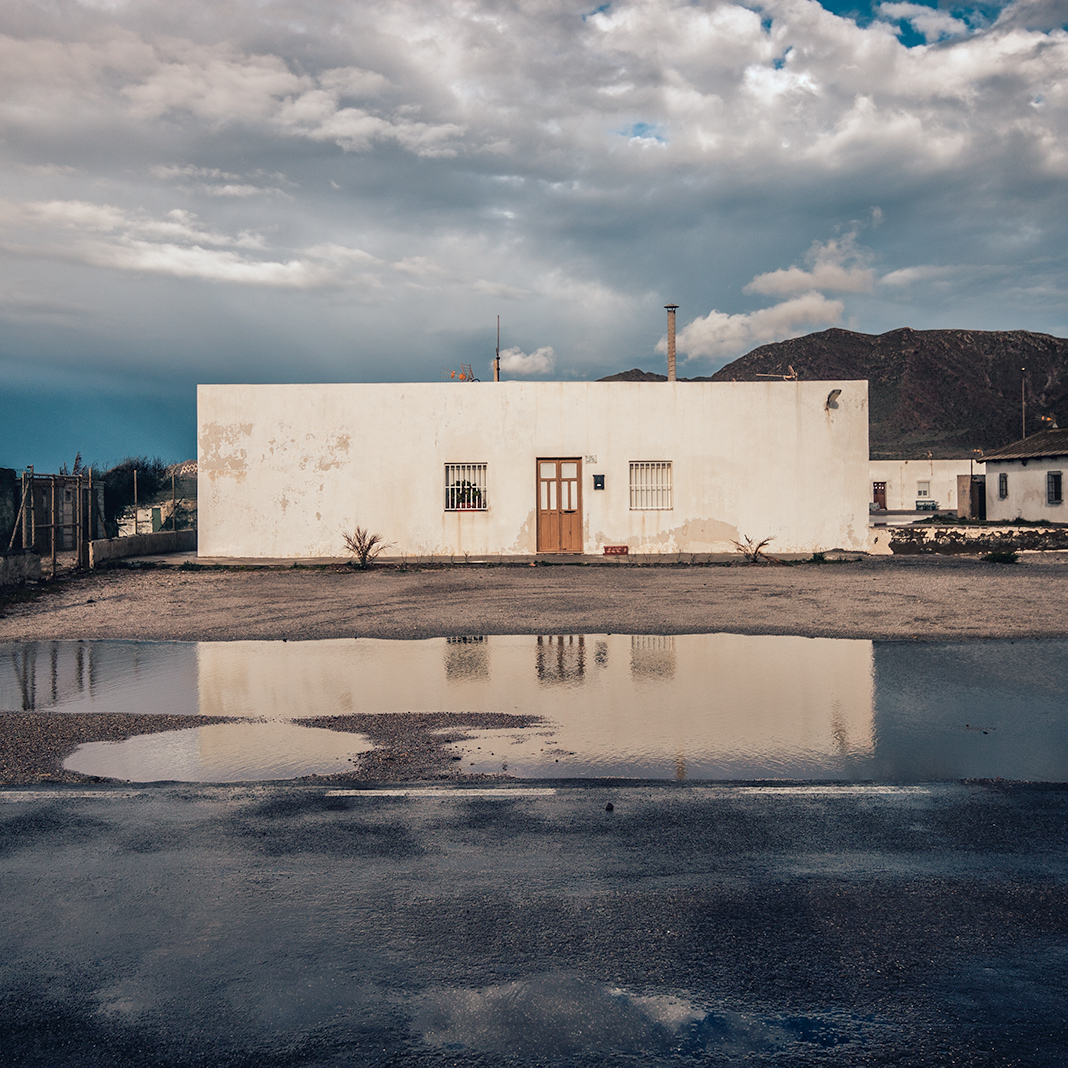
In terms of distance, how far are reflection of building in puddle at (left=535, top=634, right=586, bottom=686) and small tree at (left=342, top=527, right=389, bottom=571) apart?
10329 millimetres

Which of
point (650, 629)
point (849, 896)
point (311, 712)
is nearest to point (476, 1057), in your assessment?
point (849, 896)

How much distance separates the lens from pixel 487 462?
2281 centimetres

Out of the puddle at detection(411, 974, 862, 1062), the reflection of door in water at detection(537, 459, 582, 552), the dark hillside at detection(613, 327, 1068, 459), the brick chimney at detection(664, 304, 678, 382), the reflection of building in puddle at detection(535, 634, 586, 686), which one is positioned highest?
the dark hillside at detection(613, 327, 1068, 459)

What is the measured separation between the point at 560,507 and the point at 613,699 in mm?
15509

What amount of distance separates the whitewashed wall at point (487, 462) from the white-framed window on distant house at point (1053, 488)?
16.1m

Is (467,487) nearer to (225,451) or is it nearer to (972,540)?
(225,451)

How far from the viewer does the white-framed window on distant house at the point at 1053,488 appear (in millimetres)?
34219

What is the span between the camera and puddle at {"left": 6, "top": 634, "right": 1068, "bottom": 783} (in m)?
5.73

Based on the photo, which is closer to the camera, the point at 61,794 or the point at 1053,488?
the point at 61,794

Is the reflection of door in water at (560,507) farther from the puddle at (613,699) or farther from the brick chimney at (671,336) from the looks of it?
the puddle at (613,699)

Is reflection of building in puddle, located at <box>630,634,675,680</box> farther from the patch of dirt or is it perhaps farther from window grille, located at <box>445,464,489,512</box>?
window grille, located at <box>445,464,489,512</box>

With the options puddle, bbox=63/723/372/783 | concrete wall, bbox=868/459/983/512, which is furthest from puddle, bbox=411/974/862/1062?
concrete wall, bbox=868/459/983/512

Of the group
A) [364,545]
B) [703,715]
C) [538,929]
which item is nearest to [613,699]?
[703,715]

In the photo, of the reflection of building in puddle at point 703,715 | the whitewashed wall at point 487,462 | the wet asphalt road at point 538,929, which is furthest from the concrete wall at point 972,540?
the wet asphalt road at point 538,929
